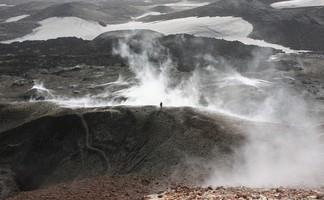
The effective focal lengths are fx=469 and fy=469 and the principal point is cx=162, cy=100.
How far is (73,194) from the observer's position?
24047 millimetres

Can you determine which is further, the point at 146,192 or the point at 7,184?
the point at 7,184

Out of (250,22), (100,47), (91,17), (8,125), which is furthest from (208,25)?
(8,125)

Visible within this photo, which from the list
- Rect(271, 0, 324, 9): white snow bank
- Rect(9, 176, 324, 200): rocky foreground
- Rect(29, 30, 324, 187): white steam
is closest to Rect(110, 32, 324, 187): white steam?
Rect(29, 30, 324, 187): white steam

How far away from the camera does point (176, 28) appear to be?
282 ft

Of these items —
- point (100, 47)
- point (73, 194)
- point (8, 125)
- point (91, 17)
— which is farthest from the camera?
point (91, 17)

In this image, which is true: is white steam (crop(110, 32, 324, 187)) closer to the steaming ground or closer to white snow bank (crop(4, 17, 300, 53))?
the steaming ground

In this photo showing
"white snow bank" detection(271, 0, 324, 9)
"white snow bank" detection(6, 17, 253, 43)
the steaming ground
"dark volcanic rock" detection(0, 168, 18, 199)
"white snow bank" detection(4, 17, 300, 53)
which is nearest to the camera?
the steaming ground

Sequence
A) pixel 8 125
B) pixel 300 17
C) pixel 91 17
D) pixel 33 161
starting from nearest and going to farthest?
pixel 33 161 → pixel 8 125 → pixel 300 17 → pixel 91 17

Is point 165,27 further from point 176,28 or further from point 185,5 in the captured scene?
point 185,5

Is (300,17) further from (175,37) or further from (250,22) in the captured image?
(175,37)

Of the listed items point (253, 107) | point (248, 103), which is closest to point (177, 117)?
point (253, 107)

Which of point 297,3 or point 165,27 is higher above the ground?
point 297,3

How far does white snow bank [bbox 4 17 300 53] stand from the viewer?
81.3m

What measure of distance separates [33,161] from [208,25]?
57.6 m
